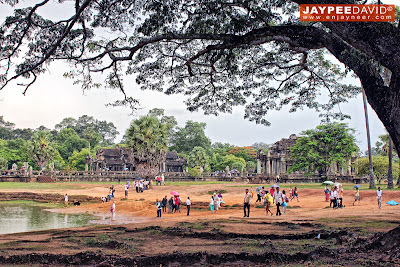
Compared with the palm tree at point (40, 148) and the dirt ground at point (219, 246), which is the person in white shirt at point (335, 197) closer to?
the dirt ground at point (219, 246)

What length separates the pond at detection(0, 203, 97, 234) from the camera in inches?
790

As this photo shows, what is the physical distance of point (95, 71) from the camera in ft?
38.3

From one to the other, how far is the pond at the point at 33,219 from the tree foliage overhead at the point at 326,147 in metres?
24.5

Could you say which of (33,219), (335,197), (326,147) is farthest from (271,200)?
(326,147)

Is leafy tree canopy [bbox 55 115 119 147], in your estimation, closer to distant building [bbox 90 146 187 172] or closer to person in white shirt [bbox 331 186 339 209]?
distant building [bbox 90 146 187 172]

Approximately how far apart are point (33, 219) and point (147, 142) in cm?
2310

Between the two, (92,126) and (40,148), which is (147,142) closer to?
(40,148)

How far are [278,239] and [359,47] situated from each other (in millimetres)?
6352

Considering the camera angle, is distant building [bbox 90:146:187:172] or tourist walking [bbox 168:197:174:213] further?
distant building [bbox 90:146:187:172]

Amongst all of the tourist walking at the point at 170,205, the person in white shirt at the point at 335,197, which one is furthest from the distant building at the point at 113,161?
the person in white shirt at the point at 335,197

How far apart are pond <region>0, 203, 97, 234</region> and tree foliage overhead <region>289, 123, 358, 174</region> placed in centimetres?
2454

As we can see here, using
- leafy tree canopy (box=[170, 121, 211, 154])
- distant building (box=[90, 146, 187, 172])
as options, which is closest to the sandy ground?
distant building (box=[90, 146, 187, 172])

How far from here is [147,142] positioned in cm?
4597

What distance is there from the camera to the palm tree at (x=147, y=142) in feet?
152
